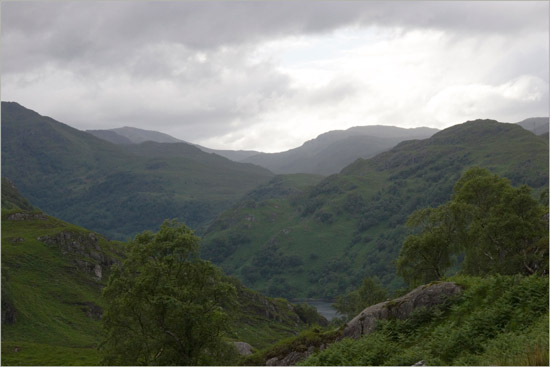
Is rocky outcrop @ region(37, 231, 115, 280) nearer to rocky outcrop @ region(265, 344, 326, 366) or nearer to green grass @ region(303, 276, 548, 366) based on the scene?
rocky outcrop @ region(265, 344, 326, 366)

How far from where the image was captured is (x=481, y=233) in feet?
190

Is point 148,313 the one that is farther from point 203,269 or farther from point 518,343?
point 518,343

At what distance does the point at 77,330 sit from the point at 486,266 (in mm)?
107046

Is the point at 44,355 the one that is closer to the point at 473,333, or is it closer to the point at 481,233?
the point at 481,233

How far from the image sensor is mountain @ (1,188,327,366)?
101 metres

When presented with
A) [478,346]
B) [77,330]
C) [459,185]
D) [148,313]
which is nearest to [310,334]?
[148,313]

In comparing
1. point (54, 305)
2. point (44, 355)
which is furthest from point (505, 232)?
point (54, 305)

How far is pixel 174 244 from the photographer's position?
135ft

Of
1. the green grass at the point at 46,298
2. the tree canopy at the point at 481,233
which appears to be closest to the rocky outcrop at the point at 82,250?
the green grass at the point at 46,298

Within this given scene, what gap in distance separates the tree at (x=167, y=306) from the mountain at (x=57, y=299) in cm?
5422

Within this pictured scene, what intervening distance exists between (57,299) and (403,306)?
129753 millimetres

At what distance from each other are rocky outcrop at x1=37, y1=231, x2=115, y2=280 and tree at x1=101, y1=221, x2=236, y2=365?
135 meters

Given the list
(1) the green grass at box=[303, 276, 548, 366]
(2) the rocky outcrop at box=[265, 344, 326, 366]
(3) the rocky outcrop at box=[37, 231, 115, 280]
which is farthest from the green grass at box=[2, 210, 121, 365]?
(1) the green grass at box=[303, 276, 548, 366]

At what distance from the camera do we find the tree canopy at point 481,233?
56.1 m
